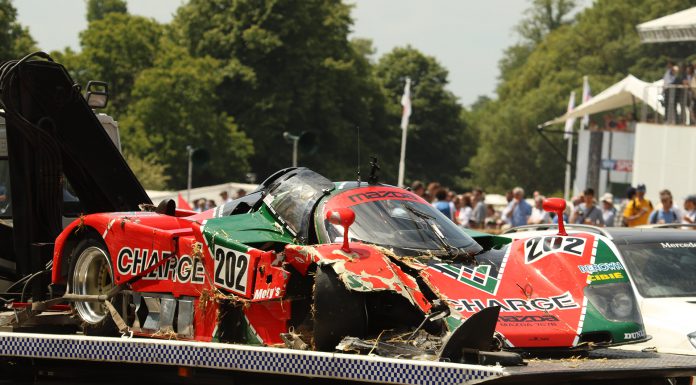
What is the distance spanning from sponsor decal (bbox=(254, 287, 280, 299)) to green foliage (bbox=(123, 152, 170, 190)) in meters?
49.9

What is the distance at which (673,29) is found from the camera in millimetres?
36531

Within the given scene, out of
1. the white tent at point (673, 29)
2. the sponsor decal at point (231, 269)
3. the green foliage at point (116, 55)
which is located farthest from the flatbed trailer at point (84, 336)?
the green foliage at point (116, 55)

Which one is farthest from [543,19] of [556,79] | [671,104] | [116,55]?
[671,104]

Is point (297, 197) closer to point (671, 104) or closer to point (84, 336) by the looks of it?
point (84, 336)

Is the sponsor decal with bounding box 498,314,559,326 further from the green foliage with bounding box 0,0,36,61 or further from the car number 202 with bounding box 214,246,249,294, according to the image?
the green foliage with bounding box 0,0,36,61

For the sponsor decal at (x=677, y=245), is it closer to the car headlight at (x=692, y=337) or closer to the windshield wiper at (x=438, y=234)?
the car headlight at (x=692, y=337)

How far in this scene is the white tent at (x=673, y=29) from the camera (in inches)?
→ 1407

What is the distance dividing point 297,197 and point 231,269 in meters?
1.00

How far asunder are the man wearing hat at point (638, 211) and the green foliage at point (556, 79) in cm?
6586

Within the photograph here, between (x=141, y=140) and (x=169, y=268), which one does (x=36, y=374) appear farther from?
(x=141, y=140)

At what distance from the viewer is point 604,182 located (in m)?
45.1

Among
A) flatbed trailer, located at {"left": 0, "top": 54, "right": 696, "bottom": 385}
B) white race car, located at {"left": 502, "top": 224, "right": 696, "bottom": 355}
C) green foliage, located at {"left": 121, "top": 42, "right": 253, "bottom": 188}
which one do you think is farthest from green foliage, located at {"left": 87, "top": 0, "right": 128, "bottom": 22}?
white race car, located at {"left": 502, "top": 224, "right": 696, "bottom": 355}

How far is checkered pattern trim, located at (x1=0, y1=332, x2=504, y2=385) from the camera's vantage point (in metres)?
7.27

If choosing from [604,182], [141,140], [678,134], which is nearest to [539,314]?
[678,134]
